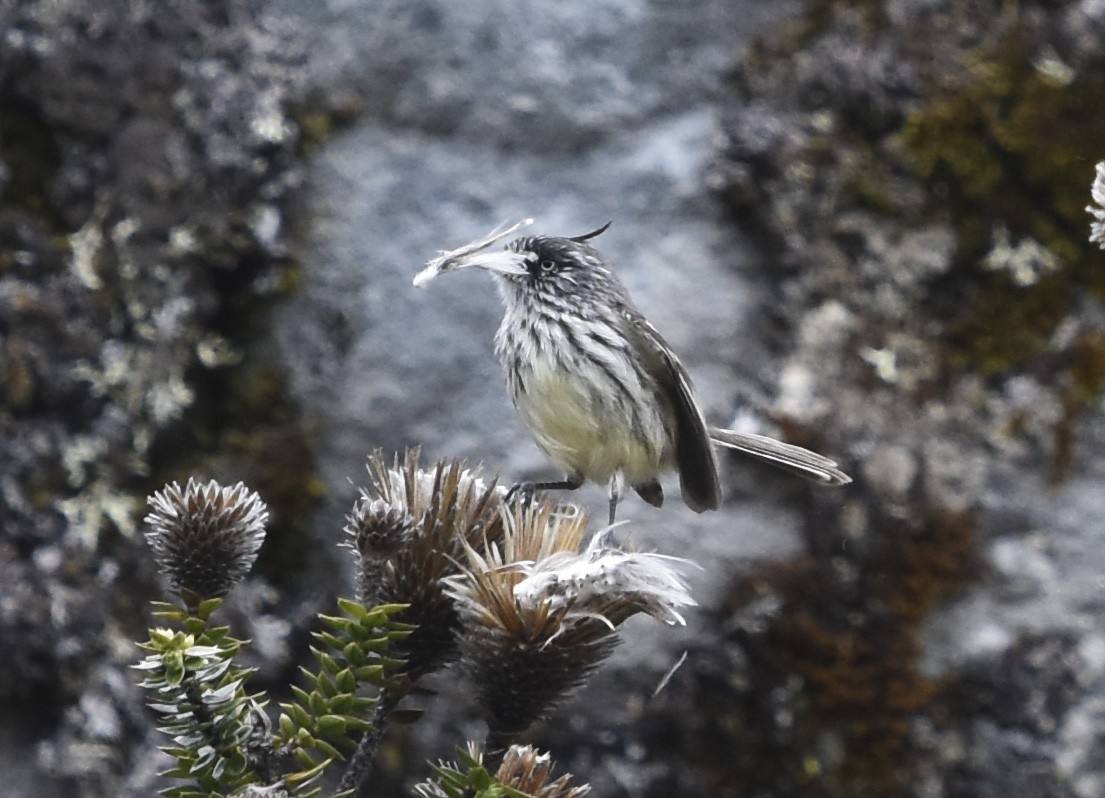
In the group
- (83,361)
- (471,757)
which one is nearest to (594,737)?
(83,361)

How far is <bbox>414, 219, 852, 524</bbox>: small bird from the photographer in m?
3.40

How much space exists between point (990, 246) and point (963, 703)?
1.57 m

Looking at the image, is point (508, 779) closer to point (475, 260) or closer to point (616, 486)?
point (475, 260)

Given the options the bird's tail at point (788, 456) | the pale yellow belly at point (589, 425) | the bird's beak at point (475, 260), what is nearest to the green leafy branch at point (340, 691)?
the bird's beak at point (475, 260)

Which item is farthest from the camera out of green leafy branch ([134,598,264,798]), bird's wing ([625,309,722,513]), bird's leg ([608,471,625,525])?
bird's leg ([608,471,625,525])

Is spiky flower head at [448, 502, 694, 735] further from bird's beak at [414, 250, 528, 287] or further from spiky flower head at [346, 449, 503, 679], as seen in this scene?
bird's beak at [414, 250, 528, 287]

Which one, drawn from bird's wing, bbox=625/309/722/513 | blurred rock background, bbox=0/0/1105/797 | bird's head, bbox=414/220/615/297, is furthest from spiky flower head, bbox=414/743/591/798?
blurred rock background, bbox=0/0/1105/797

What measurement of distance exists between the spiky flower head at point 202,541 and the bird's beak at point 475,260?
24.5 inches

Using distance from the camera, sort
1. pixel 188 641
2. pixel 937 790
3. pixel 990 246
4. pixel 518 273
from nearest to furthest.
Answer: pixel 188 641 → pixel 518 273 → pixel 937 790 → pixel 990 246

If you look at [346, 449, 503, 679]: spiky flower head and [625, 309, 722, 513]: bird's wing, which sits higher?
[346, 449, 503, 679]: spiky flower head

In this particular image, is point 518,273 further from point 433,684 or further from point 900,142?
point 900,142

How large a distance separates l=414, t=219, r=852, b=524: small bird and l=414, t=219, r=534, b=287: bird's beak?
29mm

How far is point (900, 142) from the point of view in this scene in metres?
4.47

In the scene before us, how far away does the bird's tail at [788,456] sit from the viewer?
343 cm
